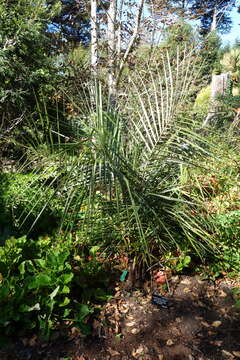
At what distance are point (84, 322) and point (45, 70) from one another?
410 centimetres

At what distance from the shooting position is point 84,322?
167 cm

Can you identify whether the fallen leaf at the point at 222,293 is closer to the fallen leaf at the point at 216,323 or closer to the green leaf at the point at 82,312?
the fallen leaf at the point at 216,323

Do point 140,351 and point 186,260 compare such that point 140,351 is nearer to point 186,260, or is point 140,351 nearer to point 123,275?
point 123,275

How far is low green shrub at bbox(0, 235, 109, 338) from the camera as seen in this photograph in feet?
5.19

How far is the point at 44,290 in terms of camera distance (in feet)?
5.59

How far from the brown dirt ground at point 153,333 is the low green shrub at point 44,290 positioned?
0.09 metres

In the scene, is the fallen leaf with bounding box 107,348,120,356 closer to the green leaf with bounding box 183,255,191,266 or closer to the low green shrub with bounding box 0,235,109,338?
the low green shrub with bounding box 0,235,109,338

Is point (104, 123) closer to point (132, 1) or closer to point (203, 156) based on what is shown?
point (203, 156)

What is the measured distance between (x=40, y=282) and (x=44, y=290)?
5.5 inches

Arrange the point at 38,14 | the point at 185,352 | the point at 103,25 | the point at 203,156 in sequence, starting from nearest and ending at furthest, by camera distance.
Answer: the point at 185,352, the point at 203,156, the point at 38,14, the point at 103,25

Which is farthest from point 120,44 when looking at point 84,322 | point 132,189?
point 84,322

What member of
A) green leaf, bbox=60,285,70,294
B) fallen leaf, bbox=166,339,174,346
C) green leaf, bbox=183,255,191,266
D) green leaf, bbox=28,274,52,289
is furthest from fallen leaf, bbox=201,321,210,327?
green leaf, bbox=28,274,52,289

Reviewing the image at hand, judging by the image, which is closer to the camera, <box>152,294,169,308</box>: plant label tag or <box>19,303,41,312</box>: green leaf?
<box>19,303,41,312</box>: green leaf

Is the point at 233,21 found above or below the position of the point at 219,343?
above
